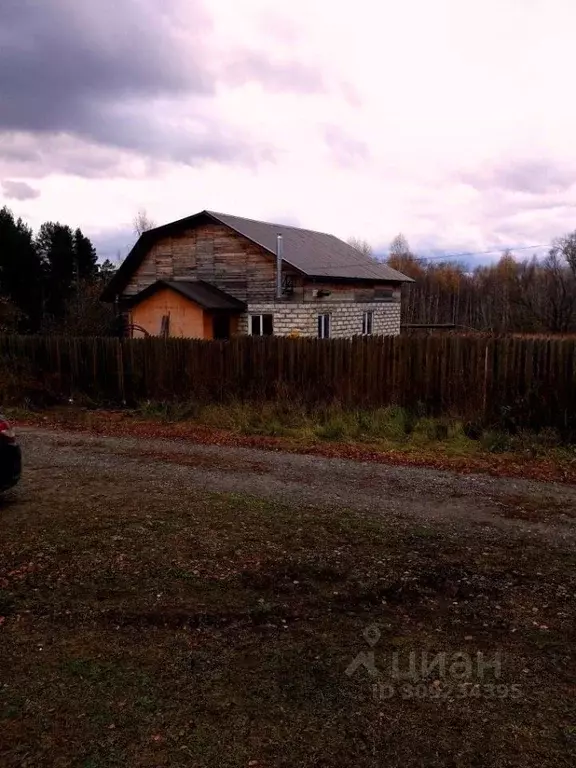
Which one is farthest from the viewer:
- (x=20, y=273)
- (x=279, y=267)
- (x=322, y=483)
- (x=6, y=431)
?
(x=20, y=273)

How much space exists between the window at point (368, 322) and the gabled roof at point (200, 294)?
5.93 m

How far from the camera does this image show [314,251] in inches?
937

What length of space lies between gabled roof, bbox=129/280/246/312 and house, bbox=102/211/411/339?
35mm

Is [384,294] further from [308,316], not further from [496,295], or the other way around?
[496,295]

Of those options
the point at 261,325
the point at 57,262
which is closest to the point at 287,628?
the point at 261,325

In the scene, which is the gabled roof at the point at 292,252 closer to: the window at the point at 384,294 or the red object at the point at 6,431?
the window at the point at 384,294

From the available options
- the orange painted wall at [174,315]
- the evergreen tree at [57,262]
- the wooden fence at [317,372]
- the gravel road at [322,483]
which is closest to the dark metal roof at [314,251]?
the orange painted wall at [174,315]

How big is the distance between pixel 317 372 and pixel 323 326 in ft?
31.7

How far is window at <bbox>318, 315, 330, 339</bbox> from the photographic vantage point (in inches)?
833

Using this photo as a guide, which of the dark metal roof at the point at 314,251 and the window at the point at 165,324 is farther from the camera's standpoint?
the dark metal roof at the point at 314,251

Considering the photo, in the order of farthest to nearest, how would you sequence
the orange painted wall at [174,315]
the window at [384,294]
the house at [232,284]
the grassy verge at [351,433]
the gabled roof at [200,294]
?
the window at [384,294]
the house at [232,284]
the orange painted wall at [174,315]
the gabled roof at [200,294]
the grassy verge at [351,433]

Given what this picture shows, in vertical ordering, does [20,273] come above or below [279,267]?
above

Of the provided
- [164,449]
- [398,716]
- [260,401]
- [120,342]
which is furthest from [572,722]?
[120,342]

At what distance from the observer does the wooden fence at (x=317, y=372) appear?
979cm
